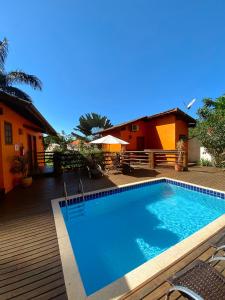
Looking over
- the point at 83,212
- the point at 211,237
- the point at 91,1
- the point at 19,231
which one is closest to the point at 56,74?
the point at 91,1

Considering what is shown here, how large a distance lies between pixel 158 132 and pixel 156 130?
302 mm

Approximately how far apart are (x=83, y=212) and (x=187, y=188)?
4.76 meters

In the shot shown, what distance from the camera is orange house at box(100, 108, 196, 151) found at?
47.8ft

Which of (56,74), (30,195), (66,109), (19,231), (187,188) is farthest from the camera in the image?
(66,109)

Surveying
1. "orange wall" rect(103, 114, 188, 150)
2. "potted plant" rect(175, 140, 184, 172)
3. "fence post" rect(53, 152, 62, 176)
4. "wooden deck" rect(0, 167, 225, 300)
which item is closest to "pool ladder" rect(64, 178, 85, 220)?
"wooden deck" rect(0, 167, 225, 300)

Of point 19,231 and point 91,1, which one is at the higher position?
point 91,1

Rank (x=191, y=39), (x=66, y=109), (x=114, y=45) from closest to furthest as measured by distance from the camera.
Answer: (x=191, y=39), (x=114, y=45), (x=66, y=109)

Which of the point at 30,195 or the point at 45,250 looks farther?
the point at 30,195

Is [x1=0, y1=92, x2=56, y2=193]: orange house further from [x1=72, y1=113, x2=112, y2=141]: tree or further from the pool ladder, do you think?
[x1=72, y1=113, x2=112, y2=141]: tree

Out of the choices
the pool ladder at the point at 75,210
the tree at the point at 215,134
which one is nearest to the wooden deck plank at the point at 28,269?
the pool ladder at the point at 75,210

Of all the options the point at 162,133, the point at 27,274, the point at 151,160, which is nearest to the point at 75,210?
the point at 27,274

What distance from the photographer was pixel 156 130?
16016 mm

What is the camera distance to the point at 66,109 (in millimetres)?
33656

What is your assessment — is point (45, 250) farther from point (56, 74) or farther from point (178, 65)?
point (178, 65)
